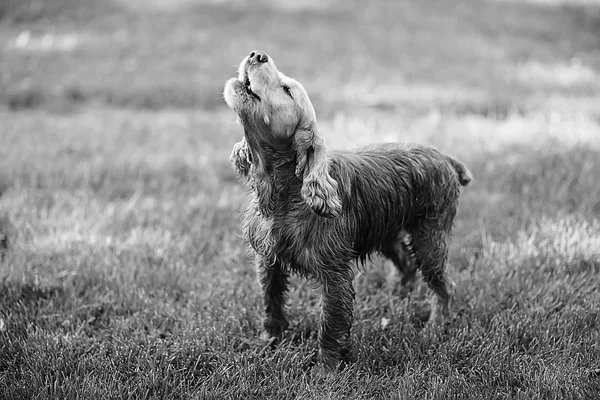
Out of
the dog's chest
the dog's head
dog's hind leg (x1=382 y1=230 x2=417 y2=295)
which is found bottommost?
dog's hind leg (x1=382 y1=230 x2=417 y2=295)

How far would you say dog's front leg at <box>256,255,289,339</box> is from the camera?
3.96 m

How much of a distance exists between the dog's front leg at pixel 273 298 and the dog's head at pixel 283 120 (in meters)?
0.91

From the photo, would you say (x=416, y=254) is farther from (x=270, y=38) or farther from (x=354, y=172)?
(x=270, y=38)

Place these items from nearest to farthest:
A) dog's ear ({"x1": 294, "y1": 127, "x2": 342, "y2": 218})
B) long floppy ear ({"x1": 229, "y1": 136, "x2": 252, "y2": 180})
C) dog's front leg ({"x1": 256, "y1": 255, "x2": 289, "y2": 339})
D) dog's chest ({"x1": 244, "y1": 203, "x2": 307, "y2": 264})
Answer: dog's ear ({"x1": 294, "y1": 127, "x2": 342, "y2": 218})
dog's chest ({"x1": 244, "y1": 203, "x2": 307, "y2": 264})
long floppy ear ({"x1": 229, "y1": 136, "x2": 252, "y2": 180})
dog's front leg ({"x1": 256, "y1": 255, "x2": 289, "y2": 339})

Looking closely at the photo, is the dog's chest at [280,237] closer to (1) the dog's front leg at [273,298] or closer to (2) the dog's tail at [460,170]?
(1) the dog's front leg at [273,298]

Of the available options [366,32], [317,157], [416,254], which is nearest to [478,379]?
[416,254]

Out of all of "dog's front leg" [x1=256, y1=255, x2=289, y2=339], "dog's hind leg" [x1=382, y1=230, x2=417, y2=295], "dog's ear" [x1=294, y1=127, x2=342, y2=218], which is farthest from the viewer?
"dog's hind leg" [x1=382, y1=230, x2=417, y2=295]

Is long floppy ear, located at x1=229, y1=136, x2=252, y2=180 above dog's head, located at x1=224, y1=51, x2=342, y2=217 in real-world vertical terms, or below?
below

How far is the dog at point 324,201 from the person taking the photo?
3.27 m

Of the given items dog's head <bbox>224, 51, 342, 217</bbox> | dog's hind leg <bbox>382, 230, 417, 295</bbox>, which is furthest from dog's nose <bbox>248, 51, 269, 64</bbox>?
dog's hind leg <bbox>382, 230, 417, 295</bbox>

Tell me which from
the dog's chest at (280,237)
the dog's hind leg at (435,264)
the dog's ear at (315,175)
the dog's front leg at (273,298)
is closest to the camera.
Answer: the dog's ear at (315,175)

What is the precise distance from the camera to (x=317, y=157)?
3.32 m

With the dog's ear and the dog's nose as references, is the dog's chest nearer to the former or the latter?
the dog's ear

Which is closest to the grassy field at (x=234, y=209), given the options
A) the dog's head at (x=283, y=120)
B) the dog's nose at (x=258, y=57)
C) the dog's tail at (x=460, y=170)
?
the dog's tail at (x=460, y=170)
